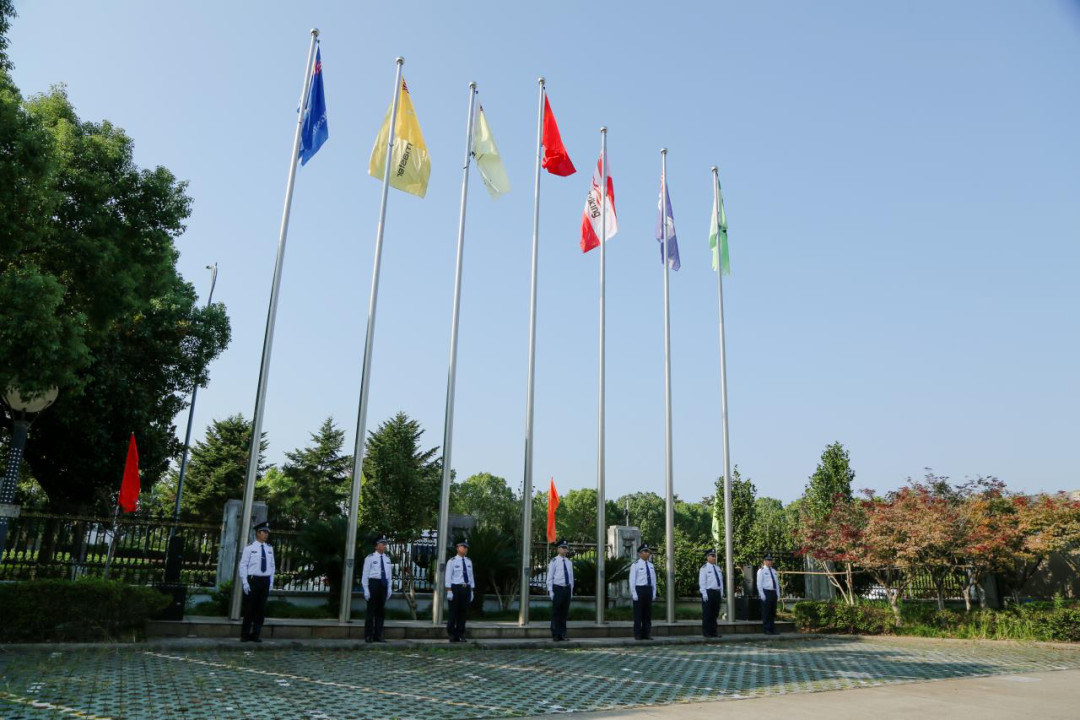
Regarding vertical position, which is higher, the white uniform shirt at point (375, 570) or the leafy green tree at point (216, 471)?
the leafy green tree at point (216, 471)

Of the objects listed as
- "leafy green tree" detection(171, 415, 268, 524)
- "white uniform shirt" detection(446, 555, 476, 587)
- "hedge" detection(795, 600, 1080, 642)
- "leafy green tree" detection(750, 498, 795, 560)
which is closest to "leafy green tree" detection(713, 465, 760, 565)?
"leafy green tree" detection(750, 498, 795, 560)

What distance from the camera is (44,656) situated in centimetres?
927

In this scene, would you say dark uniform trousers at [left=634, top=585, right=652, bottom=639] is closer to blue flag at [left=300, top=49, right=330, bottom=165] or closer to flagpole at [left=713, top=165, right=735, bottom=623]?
flagpole at [left=713, top=165, right=735, bottom=623]

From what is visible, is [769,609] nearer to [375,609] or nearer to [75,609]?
[375,609]

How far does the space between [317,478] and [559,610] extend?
37268 millimetres

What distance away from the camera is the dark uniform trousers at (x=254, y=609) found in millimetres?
11211

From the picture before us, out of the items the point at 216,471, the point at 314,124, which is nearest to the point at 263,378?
the point at 314,124

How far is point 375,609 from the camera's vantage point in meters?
12.1

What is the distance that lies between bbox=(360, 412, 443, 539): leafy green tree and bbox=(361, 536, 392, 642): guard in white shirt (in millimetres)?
24515

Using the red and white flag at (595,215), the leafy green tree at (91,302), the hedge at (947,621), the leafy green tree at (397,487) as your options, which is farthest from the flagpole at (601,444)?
the leafy green tree at (397,487)

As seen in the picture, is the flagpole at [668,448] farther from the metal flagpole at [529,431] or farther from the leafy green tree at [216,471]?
the leafy green tree at [216,471]

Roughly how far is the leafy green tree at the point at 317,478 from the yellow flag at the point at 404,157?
3342 centimetres

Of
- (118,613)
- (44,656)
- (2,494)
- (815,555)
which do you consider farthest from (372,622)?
(815,555)

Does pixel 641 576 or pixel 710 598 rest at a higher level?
pixel 641 576
